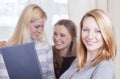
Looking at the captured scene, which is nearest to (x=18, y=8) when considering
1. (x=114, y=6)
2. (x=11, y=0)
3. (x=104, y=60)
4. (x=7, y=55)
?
(x=11, y=0)

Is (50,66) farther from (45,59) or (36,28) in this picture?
(36,28)

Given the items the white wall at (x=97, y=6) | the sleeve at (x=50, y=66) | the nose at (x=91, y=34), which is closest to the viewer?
the nose at (x=91, y=34)

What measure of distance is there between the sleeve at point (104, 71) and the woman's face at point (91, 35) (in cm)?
13

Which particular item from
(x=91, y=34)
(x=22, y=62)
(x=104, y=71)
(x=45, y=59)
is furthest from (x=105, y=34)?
(x=45, y=59)

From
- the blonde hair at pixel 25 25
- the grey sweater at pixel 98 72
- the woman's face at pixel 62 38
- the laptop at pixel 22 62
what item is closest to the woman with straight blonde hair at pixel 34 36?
the blonde hair at pixel 25 25

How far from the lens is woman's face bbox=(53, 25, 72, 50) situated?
187 centimetres

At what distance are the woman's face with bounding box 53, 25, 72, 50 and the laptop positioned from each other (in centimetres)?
53

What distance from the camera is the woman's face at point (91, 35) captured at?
1.25m

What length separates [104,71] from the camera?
116cm

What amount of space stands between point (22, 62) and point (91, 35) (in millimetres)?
377

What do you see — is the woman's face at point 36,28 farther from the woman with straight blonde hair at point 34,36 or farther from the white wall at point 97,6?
the white wall at point 97,6

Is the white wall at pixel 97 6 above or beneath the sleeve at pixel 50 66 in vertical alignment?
above

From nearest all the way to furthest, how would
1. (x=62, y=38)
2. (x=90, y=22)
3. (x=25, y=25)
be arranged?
(x=90, y=22), (x=25, y=25), (x=62, y=38)

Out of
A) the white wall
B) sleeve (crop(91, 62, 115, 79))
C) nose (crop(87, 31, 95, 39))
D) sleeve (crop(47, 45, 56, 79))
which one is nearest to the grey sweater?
sleeve (crop(91, 62, 115, 79))
